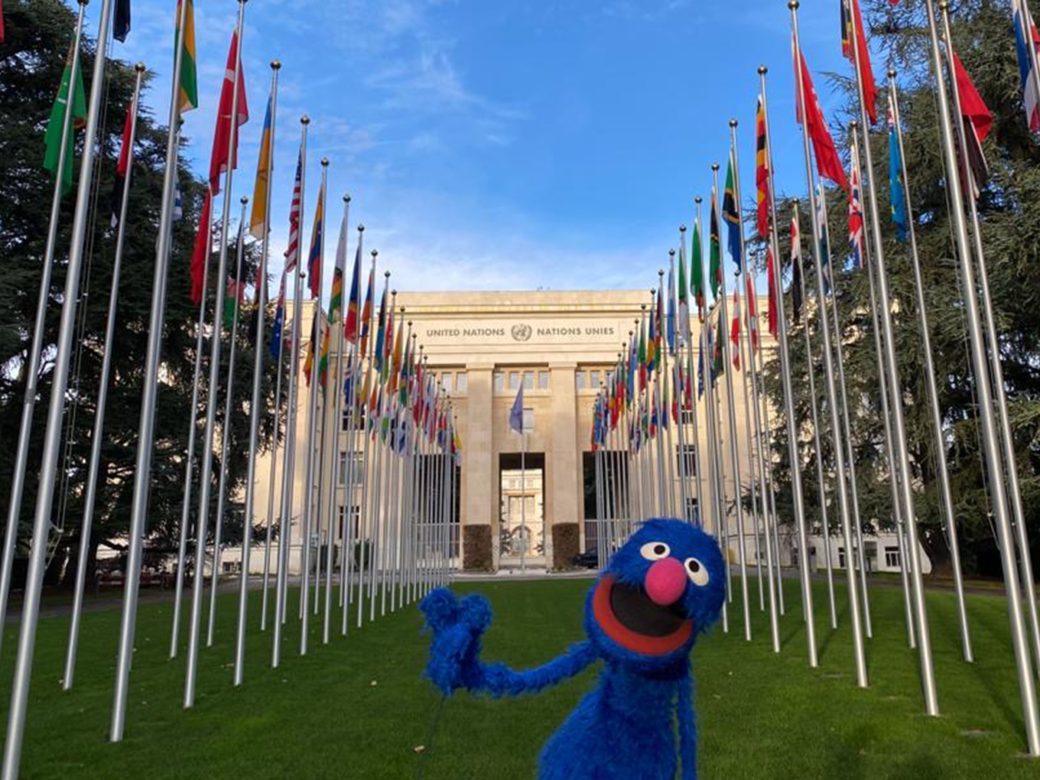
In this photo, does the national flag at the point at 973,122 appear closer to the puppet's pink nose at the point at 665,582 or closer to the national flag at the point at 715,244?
the national flag at the point at 715,244

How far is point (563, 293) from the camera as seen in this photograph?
52.5m

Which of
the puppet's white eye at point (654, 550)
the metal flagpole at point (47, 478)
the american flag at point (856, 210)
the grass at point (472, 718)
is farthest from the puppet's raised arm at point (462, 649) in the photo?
the american flag at point (856, 210)

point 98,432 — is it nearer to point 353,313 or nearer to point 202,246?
point 202,246

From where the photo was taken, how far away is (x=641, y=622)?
11.2 feet

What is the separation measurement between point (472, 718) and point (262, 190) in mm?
7680

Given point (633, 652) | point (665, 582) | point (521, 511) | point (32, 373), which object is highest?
point (521, 511)

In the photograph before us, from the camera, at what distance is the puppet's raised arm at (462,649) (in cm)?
349

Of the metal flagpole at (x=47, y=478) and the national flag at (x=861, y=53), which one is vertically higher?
the national flag at (x=861, y=53)

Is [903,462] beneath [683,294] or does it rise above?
beneath

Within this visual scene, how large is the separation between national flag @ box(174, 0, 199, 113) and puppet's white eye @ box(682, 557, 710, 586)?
26.5ft

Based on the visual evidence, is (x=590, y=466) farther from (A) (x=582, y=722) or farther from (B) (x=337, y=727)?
(A) (x=582, y=722)

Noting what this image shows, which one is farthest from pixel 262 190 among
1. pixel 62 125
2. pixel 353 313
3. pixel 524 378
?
pixel 524 378

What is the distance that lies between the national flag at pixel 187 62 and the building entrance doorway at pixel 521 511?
41792mm

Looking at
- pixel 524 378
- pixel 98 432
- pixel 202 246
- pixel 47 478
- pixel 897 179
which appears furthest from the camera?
pixel 524 378
